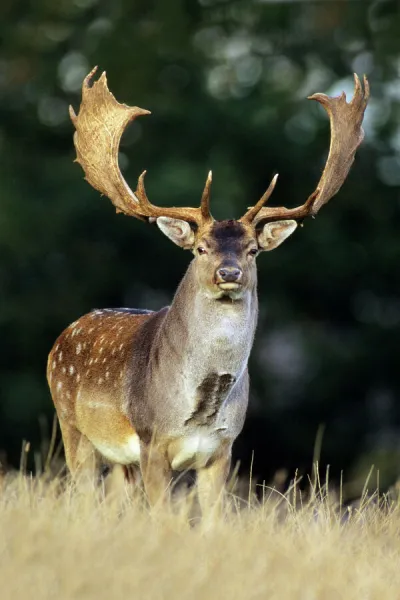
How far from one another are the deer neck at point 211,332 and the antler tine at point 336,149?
22.7 inches

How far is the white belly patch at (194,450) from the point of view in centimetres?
734

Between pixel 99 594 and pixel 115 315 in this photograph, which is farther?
pixel 115 315

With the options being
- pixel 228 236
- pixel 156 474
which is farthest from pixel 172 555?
pixel 228 236

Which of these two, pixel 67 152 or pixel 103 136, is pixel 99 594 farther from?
pixel 67 152

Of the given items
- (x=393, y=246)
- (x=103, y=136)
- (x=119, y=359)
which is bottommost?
(x=393, y=246)

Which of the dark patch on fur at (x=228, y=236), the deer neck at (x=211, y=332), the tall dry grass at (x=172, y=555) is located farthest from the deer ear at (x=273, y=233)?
the tall dry grass at (x=172, y=555)

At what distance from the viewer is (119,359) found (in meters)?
8.10

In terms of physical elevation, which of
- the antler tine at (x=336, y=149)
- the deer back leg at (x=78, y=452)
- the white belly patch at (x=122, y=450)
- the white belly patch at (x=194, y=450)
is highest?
the antler tine at (x=336, y=149)

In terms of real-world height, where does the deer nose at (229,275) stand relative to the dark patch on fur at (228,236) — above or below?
below

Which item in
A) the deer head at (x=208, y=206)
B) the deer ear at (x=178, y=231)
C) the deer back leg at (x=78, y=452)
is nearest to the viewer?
the deer head at (x=208, y=206)

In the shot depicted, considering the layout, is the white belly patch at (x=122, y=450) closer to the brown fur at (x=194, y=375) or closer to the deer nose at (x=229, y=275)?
the brown fur at (x=194, y=375)

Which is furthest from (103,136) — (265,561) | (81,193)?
(81,193)

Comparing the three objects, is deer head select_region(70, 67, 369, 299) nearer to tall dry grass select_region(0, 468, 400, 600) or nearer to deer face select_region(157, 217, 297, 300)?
deer face select_region(157, 217, 297, 300)

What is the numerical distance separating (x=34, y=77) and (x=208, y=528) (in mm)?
15527
